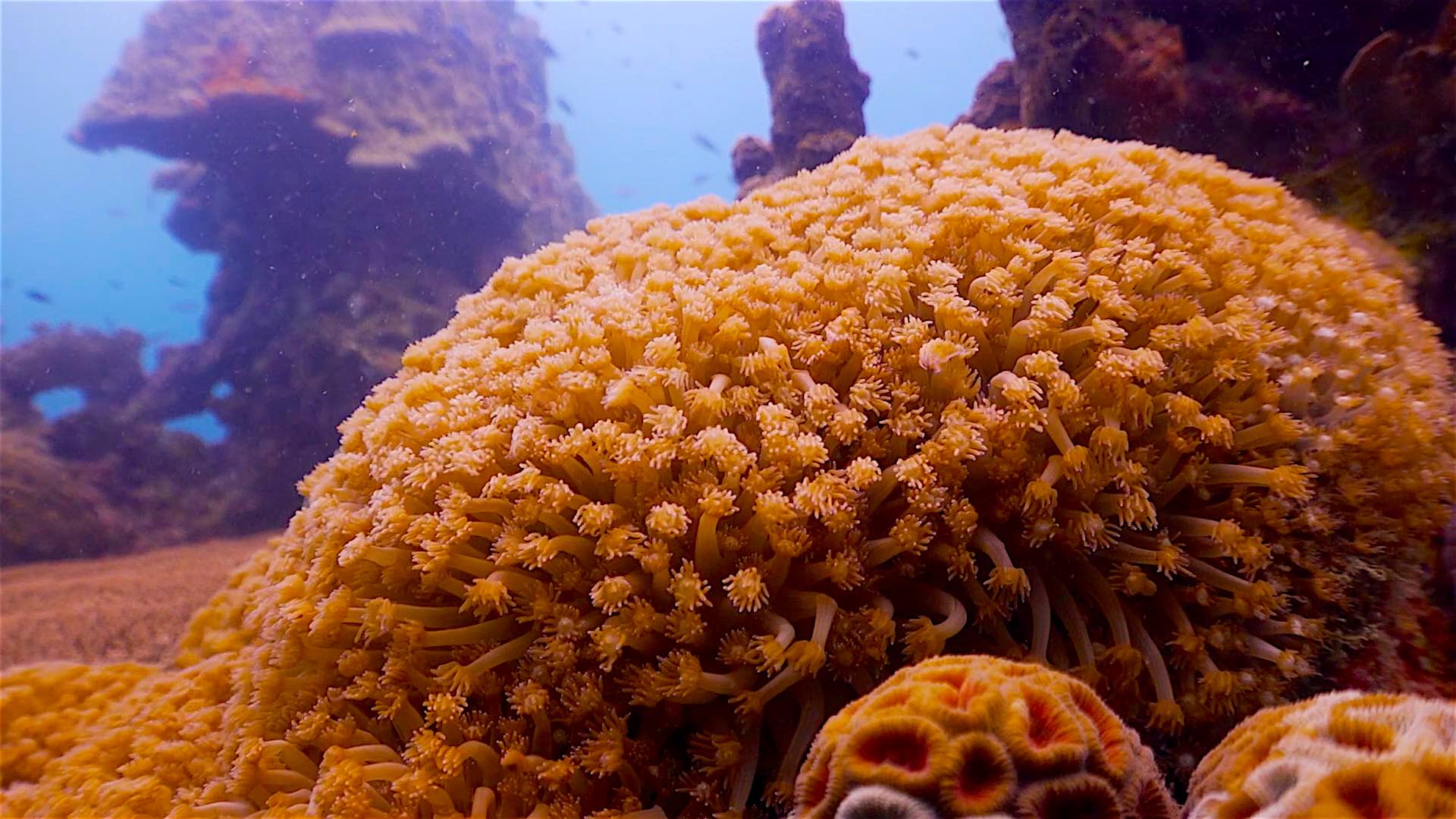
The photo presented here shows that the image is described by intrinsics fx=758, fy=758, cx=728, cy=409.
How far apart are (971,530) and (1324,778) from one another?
105cm

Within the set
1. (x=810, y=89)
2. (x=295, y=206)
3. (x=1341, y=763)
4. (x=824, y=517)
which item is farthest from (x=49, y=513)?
(x=1341, y=763)

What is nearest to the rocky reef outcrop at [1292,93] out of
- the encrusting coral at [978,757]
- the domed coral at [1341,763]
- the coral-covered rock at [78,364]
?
the domed coral at [1341,763]

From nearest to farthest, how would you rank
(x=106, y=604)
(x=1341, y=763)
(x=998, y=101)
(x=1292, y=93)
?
(x=1341, y=763), (x=1292, y=93), (x=998, y=101), (x=106, y=604)

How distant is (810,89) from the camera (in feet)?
26.1

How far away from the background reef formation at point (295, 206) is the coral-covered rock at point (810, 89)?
27.4 feet

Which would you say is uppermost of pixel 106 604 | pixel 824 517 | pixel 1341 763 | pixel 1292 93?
pixel 106 604

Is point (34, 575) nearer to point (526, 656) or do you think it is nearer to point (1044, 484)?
point (526, 656)

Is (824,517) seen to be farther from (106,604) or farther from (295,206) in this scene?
(295,206)

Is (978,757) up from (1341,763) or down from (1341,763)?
up

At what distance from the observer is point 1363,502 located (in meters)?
2.48

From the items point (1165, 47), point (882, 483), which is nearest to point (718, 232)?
point (882, 483)

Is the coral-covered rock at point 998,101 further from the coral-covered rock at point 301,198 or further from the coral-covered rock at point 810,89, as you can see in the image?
the coral-covered rock at point 301,198

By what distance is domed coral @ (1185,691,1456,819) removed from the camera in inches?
49.0

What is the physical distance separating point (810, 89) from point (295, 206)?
38.1 feet
